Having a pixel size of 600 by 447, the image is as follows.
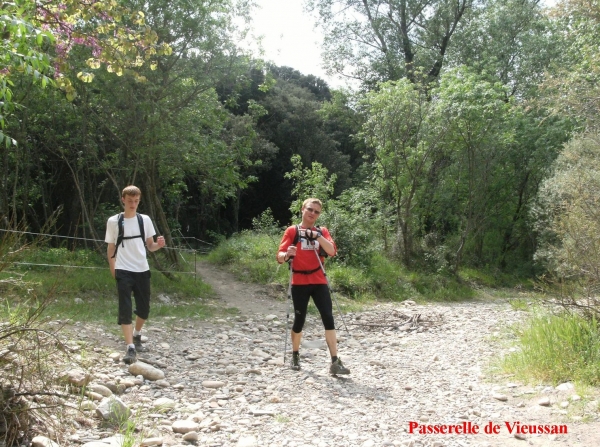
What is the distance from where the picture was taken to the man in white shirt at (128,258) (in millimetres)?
6191

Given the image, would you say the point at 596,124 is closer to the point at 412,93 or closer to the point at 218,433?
the point at 412,93

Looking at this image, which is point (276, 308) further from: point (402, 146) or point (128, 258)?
point (402, 146)


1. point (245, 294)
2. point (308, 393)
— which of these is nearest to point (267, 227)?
point (245, 294)

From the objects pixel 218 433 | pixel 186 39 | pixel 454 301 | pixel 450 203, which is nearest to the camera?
pixel 218 433

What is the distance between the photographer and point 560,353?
232 inches

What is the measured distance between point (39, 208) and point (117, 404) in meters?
14.6

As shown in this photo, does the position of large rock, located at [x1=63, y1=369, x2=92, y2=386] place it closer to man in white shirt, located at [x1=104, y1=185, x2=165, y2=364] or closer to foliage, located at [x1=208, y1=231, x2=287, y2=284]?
man in white shirt, located at [x1=104, y1=185, x2=165, y2=364]

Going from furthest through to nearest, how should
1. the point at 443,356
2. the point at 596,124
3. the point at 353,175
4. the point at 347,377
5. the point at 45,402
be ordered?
the point at 353,175
the point at 596,124
the point at 443,356
the point at 347,377
the point at 45,402

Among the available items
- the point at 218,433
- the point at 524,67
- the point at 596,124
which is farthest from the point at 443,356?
the point at 524,67

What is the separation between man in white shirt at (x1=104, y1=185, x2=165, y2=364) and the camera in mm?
6191

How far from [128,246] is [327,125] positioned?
26650 mm

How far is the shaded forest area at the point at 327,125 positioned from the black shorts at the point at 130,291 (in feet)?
3.61

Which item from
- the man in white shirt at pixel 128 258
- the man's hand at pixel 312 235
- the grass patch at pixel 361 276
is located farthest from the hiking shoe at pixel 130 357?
the grass patch at pixel 361 276

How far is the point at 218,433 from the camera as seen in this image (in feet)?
14.7
